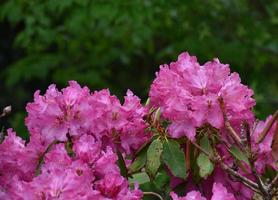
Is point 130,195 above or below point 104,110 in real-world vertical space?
below

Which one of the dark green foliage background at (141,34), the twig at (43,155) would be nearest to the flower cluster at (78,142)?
the twig at (43,155)

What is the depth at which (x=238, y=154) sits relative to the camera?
1.52m

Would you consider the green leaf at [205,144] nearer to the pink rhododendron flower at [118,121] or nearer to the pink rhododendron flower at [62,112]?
the pink rhododendron flower at [118,121]

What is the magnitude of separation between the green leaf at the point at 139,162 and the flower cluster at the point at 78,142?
23 mm

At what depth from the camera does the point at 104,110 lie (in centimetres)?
157

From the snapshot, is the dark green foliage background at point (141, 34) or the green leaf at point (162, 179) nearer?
the green leaf at point (162, 179)

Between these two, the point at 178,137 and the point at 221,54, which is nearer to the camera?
the point at 178,137

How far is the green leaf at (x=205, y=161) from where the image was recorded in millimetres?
1494

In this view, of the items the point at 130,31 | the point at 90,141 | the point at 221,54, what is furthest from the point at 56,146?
the point at 130,31

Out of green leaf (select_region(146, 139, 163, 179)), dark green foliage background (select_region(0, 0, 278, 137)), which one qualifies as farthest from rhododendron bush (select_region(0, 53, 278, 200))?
dark green foliage background (select_region(0, 0, 278, 137))

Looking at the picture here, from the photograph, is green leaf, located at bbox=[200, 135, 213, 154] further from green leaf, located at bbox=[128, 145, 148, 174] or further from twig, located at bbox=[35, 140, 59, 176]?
twig, located at bbox=[35, 140, 59, 176]

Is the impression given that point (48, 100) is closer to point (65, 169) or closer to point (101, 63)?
point (65, 169)

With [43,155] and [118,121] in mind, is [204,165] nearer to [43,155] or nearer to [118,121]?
[118,121]

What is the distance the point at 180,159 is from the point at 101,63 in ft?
12.1
